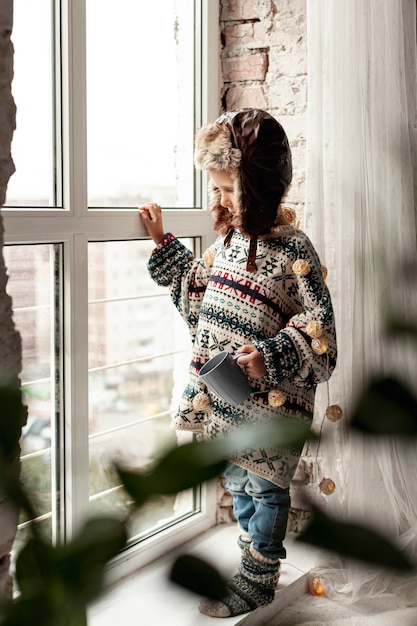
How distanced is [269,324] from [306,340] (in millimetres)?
109

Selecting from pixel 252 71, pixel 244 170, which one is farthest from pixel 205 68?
pixel 244 170

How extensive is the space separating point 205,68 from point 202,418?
1.12 metres

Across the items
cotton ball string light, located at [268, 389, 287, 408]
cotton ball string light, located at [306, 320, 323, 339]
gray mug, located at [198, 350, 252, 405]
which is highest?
cotton ball string light, located at [306, 320, 323, 339]

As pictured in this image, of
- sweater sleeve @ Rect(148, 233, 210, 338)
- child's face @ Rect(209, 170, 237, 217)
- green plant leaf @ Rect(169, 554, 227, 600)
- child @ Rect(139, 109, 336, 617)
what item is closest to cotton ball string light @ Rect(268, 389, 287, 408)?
child @ Rect(139, 109, 336, 617)

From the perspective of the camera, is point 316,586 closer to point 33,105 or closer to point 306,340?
point 306,340

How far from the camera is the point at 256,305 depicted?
1922 mm

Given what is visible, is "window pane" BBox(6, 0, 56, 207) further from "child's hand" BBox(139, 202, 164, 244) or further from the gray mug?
the gray mug

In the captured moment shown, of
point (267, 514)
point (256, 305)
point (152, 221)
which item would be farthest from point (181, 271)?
point (267, 514)

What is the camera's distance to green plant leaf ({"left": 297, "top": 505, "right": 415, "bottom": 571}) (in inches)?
6.8

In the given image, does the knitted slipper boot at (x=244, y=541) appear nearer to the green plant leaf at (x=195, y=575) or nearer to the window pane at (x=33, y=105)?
the window pane at (x=33, y=105)

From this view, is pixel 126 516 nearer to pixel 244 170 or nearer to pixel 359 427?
pixel 359 427

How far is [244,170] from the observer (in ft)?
6.15

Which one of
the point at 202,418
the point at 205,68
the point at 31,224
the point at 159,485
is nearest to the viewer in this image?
the point at 159,485

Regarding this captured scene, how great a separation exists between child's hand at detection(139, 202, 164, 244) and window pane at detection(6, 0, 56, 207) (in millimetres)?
298
